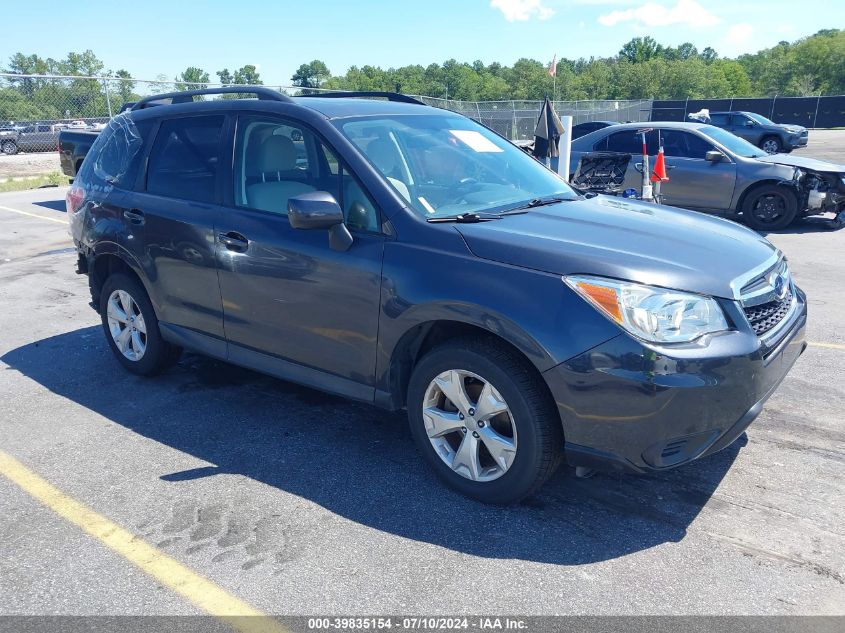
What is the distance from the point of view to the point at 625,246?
3.25 m

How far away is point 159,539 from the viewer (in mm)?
3186

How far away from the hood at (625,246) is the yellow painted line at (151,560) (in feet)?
5.82

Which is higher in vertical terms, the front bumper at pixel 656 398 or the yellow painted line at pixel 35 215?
the front bumper at pixel 656 398

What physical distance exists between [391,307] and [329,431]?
117 centimetres

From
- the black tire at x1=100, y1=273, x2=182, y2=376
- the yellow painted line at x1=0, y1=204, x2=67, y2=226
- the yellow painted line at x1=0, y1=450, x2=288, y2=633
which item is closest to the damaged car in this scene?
the black tire at x1=100, y1=273, x2=182, y2=376

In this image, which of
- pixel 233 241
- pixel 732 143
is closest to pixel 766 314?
pixel 233 241

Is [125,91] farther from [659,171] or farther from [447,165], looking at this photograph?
[447,165]

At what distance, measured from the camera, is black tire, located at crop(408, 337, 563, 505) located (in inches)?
122

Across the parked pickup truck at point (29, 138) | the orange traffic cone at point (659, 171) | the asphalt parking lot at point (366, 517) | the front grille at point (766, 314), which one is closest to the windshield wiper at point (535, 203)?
the front grille at point (766, 314)

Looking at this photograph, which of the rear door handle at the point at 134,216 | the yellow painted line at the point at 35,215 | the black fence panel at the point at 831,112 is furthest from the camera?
the black fence panel at the point at 831,112

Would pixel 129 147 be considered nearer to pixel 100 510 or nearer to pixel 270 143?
pixel 270 143

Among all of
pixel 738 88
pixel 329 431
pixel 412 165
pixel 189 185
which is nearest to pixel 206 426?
pixel 329 431

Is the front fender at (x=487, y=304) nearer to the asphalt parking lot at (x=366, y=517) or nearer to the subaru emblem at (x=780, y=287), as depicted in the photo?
the asphalt parking lot at (x=366, y=517)

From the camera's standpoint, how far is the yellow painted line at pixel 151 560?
266cm
